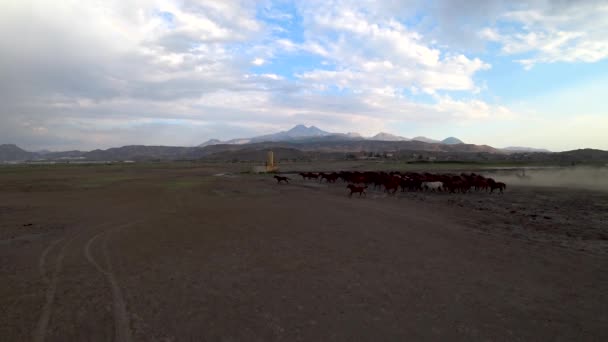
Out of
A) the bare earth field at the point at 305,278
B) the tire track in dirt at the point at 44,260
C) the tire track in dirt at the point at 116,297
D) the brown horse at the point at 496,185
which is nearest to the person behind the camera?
the tire track in dirt at the point at 116,297

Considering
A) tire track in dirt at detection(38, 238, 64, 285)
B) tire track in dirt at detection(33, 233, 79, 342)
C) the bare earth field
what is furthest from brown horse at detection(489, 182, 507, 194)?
tire track in dirt at detection(38, 238, 64, 285)

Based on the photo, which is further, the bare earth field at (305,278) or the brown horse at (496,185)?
the brown horse at (496,185)

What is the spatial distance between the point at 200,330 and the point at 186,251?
13.1 feet

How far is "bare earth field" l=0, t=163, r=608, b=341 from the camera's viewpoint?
441 cm

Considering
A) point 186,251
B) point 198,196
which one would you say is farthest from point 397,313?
point 198,196

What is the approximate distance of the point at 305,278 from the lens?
618 cm

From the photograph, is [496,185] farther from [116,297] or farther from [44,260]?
[44,260]

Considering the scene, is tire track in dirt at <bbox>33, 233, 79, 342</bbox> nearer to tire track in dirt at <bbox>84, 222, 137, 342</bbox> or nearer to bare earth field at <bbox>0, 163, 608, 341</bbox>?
bare earth field at <bbox>0, 163, 608, 341</bbox>

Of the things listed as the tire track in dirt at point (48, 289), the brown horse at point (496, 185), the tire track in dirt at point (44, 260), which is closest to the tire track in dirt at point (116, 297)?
the tire track in dirt at point (48, 289)

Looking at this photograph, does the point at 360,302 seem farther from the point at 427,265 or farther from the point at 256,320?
the point at 427,265

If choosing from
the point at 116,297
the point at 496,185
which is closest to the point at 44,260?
the point at 116,297

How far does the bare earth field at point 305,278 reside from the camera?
14.5ft

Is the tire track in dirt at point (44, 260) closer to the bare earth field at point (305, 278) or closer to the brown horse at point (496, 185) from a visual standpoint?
the bare earth field at point (305, 278)

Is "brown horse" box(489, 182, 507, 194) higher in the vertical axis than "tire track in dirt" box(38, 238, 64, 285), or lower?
higher
